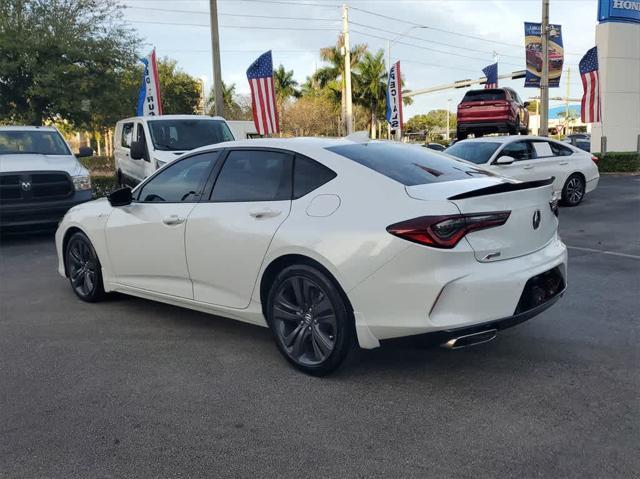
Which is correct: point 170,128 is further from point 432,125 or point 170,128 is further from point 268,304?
point 432,125

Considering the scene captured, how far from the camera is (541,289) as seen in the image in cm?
378

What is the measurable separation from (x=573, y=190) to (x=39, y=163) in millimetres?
10370

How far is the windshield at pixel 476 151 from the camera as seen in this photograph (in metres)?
11.7

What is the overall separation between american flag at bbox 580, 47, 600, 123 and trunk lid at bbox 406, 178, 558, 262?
19800mm

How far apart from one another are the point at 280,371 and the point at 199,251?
111 cm

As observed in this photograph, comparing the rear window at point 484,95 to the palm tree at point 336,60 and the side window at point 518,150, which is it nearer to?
the side window at point 518,150

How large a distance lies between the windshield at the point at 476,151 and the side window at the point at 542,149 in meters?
1.10

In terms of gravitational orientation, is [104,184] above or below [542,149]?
below

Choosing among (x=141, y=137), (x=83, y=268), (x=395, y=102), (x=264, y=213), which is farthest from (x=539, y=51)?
(x=264, y=213)

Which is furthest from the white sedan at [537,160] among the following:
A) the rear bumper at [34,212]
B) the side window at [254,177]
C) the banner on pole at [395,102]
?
the banner on pole at [395,102]

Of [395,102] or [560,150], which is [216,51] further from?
[560,150]

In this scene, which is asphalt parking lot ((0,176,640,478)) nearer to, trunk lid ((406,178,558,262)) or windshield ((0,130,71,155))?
trunk lid ((406,178,558,262))

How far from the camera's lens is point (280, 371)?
4109 millimetres

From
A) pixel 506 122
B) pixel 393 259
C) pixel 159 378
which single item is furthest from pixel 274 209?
→ pixel 506 122
